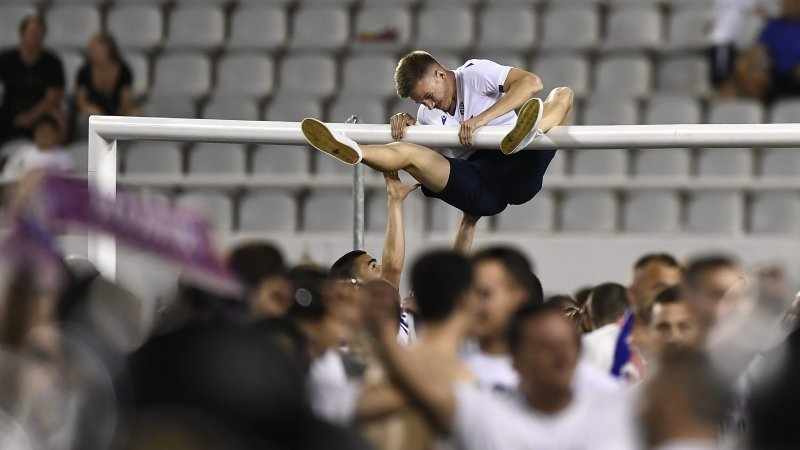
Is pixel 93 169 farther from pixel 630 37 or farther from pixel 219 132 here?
pixel 630 37

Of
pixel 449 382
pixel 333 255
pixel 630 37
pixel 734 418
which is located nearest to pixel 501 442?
pixel 449 382

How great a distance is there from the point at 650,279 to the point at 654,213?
4.18 metres

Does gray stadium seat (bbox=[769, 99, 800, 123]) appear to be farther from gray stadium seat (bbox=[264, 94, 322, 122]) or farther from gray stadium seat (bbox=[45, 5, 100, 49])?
gray stadium seat (bbox=[45, 5, 100, 49])

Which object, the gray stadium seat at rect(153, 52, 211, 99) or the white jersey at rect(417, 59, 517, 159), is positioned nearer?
the white jersey at rect(417, 59, 517, 159)

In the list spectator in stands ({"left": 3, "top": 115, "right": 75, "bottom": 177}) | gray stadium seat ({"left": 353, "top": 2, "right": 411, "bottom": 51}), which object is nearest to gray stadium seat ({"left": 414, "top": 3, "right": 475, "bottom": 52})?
gray stadium seat ({"left": 353, "top": 2, "right": 411, "bottom": 51})

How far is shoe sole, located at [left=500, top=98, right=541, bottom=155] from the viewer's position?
588 centimetres

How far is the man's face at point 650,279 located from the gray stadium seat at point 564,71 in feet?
16.0

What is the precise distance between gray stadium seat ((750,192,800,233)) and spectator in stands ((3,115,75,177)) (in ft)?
13.6

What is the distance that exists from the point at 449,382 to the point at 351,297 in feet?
4.88

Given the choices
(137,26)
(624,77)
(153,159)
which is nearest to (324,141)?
(153,159)

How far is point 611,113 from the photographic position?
10633 mm

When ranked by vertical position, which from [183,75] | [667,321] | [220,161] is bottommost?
[667,321]

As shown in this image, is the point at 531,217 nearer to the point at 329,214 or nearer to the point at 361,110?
the point at 329,214

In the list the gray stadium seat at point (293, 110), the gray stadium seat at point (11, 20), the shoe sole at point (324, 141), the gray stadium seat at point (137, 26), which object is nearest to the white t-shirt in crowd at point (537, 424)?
the shoe sole at point (324, 141)
